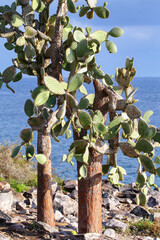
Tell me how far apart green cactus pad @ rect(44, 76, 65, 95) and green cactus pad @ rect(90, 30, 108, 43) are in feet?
2.47

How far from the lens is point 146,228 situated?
4.78m

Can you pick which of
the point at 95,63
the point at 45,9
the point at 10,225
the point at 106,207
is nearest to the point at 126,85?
the point at 95,63

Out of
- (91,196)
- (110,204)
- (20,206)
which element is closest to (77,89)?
(91,196)

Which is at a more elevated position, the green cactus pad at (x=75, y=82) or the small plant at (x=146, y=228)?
the green cactus pad at (x=75, y=82)

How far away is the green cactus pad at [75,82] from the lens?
298cm

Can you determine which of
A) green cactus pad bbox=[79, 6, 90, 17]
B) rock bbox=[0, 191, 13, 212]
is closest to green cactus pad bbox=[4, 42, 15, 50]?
green cactus pad bbox=[79, 6, 90, 17]

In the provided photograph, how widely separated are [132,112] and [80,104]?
57 centimetres

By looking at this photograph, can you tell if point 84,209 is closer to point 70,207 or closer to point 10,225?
Answer: point 10,225

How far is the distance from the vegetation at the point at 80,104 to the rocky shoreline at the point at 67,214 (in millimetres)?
278

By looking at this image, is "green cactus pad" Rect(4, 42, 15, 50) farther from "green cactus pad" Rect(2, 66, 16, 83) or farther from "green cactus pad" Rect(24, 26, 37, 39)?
"green cactus pad" Rect(24, 26, 37, 39)

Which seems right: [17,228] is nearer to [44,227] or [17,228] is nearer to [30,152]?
[44,227]

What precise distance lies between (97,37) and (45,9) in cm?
75

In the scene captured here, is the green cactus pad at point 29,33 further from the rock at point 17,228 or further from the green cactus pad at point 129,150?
the rock at point 17,228

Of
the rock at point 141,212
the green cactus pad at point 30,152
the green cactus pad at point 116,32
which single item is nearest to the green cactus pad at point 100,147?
the green cactus pad at point 30,152
